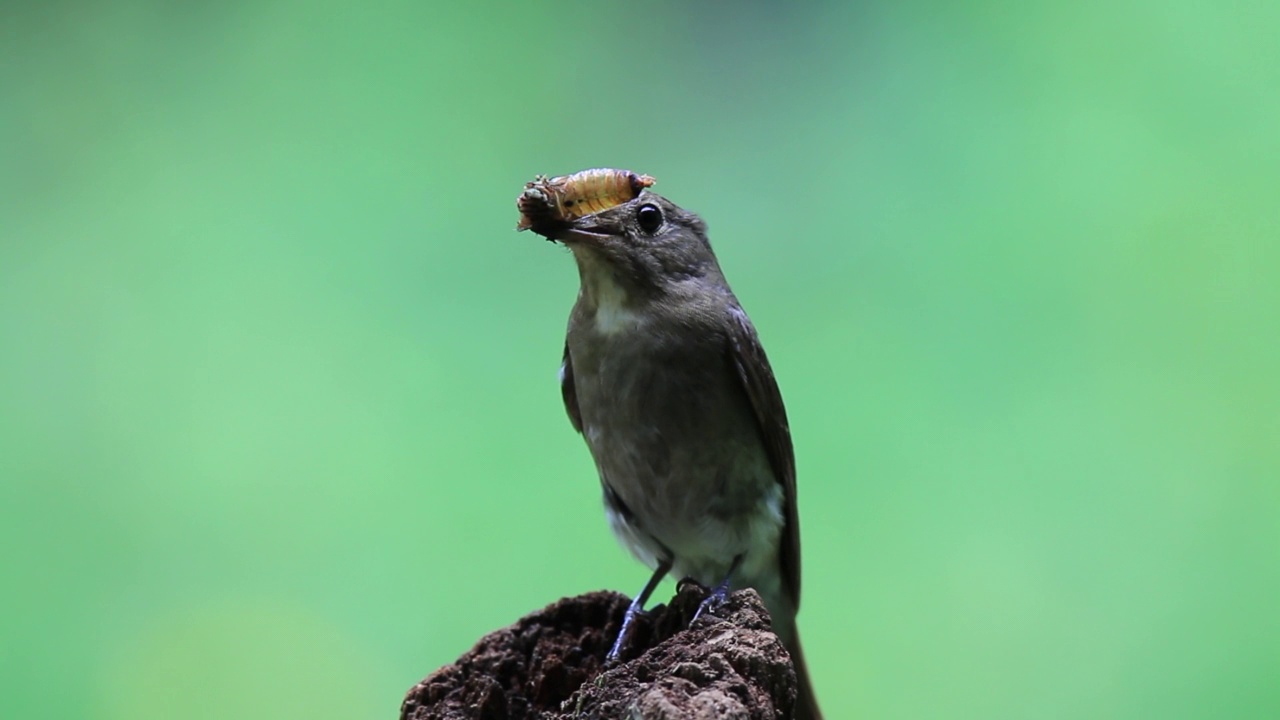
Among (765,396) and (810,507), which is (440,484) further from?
(765,396)

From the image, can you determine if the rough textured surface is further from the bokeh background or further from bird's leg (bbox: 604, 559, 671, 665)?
the bokeh background

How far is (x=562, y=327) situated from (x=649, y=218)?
1.80 meters

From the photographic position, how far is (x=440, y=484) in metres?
4.70

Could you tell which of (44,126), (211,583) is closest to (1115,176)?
(211,583)

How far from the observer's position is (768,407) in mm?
3166

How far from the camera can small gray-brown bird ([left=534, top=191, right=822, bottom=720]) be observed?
3051 millimetres

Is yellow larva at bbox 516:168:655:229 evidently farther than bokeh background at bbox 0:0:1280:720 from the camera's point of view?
No

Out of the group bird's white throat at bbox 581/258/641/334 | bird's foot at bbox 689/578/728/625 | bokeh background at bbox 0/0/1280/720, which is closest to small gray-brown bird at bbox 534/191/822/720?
bird's white throat at bbox 581/258/641/334

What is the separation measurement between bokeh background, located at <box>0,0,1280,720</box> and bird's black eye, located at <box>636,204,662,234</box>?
176 centimetres

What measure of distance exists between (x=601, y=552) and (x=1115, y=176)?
2406mm

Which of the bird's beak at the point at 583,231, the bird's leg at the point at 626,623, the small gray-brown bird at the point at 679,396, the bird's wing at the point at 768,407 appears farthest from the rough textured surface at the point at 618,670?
the bird's beak at the point at 583,231

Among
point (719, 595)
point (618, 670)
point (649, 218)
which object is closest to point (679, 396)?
point (649, 218)

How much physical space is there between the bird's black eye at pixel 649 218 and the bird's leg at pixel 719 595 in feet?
2.95

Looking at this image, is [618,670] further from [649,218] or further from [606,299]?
[649,218]
